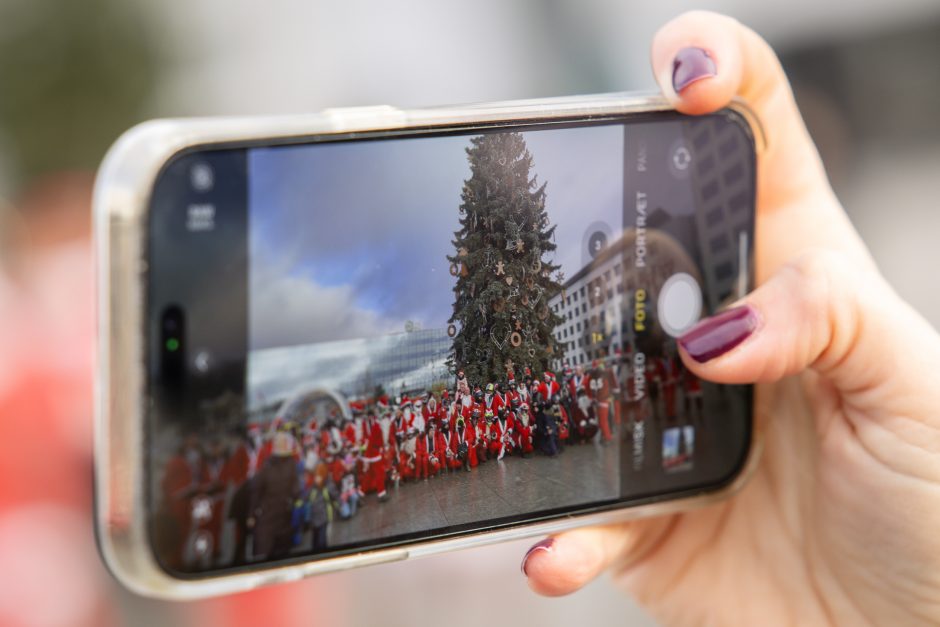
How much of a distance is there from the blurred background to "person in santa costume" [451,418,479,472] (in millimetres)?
1151

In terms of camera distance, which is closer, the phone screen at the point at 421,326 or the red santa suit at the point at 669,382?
the phone screen at the point at 421,326

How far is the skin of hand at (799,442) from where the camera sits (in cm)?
76

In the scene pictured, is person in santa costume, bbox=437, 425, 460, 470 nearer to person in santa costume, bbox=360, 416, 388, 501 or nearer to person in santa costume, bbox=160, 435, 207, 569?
person in santa costume, bbox=360, 416, 388, 501

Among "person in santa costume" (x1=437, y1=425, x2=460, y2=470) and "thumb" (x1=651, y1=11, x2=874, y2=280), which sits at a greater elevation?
"thumb" (x1=651, y1=11, x2=874, y2=280)

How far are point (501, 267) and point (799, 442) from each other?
485 millimetres

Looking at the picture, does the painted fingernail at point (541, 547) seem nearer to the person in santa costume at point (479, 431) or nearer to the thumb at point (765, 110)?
the person in santa costume at point (479, 431)

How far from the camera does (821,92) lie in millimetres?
3559

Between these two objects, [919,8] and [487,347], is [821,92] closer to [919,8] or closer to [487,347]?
[919,8]

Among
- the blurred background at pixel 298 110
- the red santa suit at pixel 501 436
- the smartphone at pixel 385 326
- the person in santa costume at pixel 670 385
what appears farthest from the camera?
the blurred background at pixel 298 110

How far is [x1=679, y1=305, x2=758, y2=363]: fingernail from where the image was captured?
0.76 metres

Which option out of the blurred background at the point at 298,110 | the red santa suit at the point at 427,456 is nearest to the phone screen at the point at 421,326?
the red santa suit at the point at 427,456

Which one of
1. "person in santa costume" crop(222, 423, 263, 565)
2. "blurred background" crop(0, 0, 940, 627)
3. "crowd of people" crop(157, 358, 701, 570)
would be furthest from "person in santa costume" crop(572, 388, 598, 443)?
"blurred background" crop(0, 0, 940, 627)

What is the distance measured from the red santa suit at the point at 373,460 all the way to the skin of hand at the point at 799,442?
22 centimetres

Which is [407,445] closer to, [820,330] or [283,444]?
[283,444]
